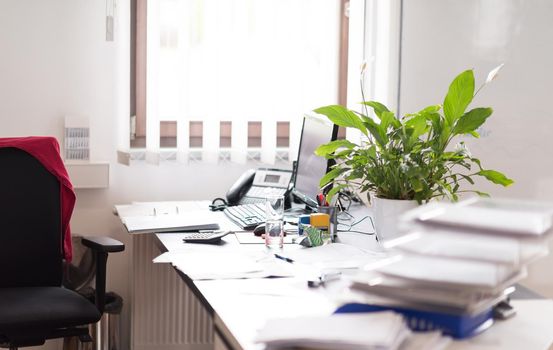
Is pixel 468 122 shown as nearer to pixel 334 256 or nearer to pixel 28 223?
pixel 334 256

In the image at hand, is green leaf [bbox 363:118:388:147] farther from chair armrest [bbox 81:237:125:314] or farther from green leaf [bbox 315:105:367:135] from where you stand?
chair armrest [bbox 81:237:125:314]

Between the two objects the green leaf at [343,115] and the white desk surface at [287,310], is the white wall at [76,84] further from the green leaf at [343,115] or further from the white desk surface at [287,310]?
the white desk surface at [287,310]

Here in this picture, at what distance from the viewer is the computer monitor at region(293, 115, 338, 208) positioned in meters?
3.06

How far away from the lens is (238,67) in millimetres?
3975

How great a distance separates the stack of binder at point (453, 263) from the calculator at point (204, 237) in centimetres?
123

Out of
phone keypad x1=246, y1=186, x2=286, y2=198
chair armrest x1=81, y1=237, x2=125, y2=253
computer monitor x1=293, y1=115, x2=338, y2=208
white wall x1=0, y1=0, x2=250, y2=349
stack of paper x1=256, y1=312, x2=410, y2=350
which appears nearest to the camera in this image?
stack of paper x1=256, y1=312, x2=410, y2=350

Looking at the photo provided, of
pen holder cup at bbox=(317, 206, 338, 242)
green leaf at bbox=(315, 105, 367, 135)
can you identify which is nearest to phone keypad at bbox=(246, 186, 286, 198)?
pen holder cup at bbox=(317, 206, 338, 242)

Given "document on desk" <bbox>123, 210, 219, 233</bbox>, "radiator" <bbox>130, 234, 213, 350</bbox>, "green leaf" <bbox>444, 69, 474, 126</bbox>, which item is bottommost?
"radiator" <bbox>130, 234, 213, 350</bbox>

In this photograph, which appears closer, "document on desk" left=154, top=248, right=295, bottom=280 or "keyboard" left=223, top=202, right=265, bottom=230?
"document on desk" left=154, top=248, right=295, bottom=280

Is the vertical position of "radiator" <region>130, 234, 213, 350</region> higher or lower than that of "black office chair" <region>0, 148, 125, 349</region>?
lower

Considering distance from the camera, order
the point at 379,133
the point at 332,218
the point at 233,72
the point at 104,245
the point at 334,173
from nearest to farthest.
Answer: the point at 379,133 → the point at 334,173 → the point at 332,218 → the point at 104,245 → the point at 233,72

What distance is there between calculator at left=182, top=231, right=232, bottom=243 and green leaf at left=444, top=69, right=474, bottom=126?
0.88 m

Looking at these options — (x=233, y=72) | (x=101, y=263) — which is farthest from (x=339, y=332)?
(x=233, y=72)

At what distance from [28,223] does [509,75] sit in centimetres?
189
